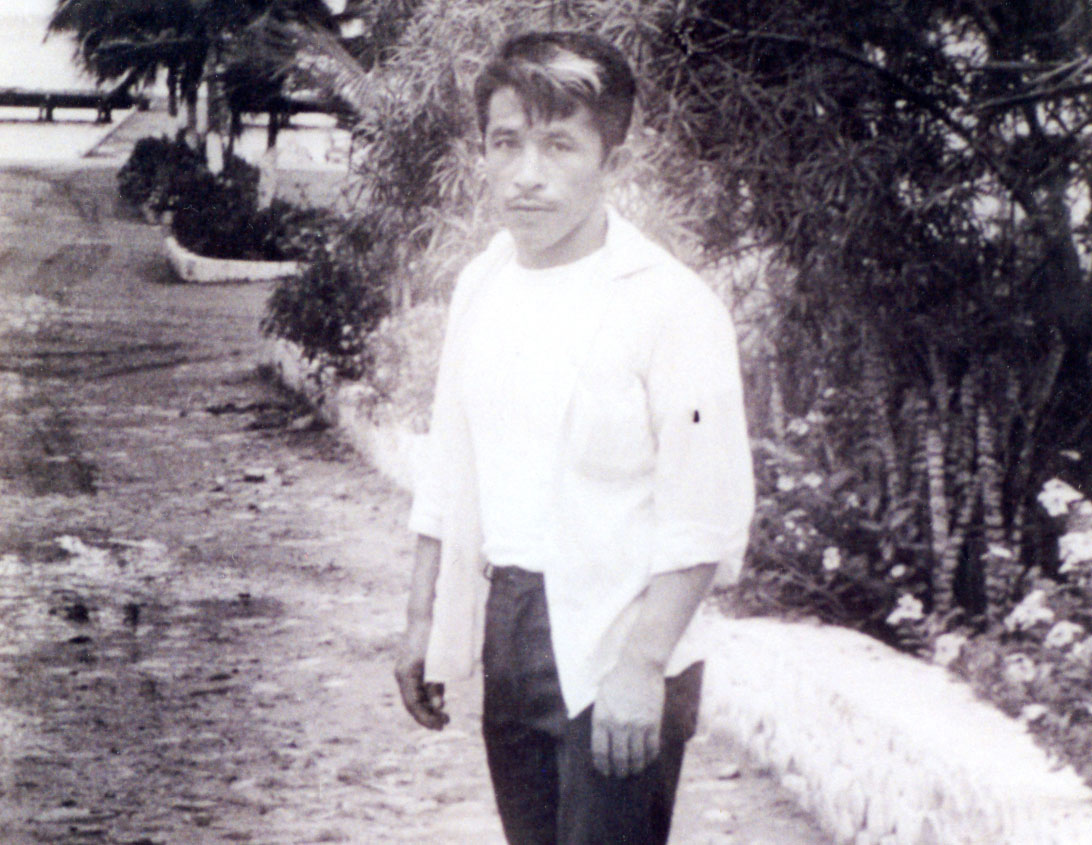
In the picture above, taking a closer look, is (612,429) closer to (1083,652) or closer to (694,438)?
(694,438)

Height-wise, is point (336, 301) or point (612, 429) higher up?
point (612, 429)

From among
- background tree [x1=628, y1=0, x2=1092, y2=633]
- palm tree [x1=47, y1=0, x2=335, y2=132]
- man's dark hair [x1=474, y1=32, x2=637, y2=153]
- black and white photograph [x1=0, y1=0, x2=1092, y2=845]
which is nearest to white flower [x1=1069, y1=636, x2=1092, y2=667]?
black and white photograph [x1=0, y1=0, x2=1092, y2=845]

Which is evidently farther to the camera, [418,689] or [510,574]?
[418,689]

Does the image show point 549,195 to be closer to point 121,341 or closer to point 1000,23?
point 1000,23

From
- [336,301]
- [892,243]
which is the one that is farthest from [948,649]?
[336,301]

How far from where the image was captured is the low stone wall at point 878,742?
9.62ft

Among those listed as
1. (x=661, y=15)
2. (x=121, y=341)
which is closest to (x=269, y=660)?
(x=661, y=15)

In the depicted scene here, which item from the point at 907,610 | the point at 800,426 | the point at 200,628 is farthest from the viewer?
the point at 200,628

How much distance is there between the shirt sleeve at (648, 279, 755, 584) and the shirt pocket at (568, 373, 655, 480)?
0.08 ft

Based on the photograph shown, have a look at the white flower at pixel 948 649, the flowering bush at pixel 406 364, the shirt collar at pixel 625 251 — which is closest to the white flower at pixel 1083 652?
the white flower at pixel 948 649

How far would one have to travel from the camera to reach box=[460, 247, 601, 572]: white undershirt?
205 centimetres

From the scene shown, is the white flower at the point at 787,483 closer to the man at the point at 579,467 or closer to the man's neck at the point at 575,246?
the man at the point at 579,467

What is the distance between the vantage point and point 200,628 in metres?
5.25

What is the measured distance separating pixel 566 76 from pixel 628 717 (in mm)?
882
